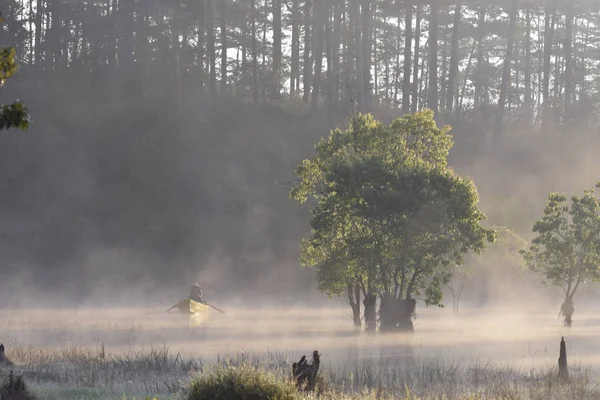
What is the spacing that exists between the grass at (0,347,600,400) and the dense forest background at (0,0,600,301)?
40558 millimetres

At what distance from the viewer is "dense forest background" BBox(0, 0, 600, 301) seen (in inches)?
3120

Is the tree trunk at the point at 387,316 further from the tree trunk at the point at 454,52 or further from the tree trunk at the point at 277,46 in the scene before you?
the tree trunk at the point at 277,46

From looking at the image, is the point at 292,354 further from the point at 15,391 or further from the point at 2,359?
the point at 15,391

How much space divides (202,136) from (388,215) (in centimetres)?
4723

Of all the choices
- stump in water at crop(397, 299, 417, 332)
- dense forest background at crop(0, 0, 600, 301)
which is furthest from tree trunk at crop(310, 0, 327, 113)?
stump in water at crop(397, 299, 417, 332)

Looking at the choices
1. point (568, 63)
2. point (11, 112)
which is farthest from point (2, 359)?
point (568, 63)

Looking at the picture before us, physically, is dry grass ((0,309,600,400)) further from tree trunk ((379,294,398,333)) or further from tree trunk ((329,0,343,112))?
tree trunk ((329,0,343,112))

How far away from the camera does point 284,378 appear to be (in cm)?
2203

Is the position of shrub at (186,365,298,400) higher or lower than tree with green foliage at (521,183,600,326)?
lower

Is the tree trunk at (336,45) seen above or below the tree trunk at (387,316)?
above

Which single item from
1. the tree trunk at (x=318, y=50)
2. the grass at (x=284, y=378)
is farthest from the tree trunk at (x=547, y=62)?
the grass at (x=284, y=378)

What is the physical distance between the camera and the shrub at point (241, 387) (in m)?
18.1

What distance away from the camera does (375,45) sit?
11394cm

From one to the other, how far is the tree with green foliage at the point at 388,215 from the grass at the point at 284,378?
11998 mm
